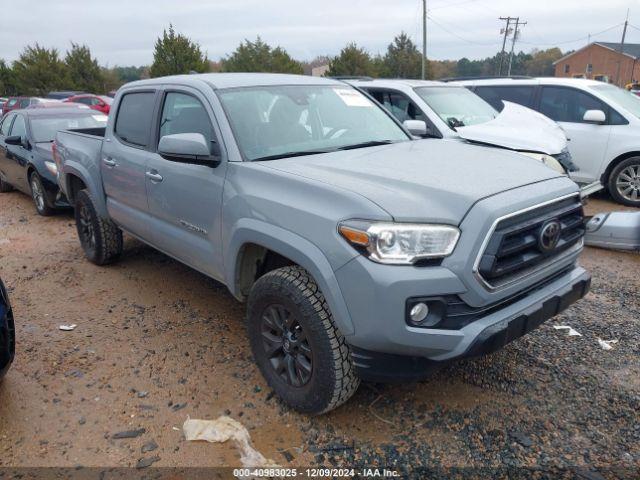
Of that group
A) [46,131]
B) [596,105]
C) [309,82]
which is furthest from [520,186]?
[46,131]

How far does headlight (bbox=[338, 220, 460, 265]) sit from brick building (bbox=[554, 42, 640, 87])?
67960 mm

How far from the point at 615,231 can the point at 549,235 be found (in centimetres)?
330

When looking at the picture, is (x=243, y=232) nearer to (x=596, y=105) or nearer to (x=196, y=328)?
(x=196, y=328)

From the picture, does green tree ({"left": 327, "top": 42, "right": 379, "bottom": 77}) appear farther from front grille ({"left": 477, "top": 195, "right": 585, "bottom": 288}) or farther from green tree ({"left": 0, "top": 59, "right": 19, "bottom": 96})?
front grille ({"left": 477, "top": 195, "right": 585, "bottom": 288})

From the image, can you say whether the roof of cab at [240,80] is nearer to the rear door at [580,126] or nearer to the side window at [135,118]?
the side window at [135,118]

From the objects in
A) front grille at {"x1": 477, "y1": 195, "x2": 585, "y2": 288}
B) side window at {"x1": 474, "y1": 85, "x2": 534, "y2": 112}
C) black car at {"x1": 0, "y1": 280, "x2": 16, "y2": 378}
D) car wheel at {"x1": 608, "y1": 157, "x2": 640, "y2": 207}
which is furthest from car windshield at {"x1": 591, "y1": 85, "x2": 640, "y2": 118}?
black car at {"x1": 0, "y1": 280, "x2": 16, "y2": 378}

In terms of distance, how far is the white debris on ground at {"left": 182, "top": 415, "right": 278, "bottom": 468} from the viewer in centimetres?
254

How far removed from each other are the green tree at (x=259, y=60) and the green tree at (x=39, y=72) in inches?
498

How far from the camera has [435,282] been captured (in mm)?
2260

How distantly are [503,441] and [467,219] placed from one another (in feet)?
3.93

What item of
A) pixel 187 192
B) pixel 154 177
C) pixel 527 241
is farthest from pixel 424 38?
pixel 527 241

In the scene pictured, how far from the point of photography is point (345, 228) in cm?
236

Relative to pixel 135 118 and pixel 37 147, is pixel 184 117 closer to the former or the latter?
pixel 135 118

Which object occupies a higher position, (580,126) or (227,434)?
(580,126)
